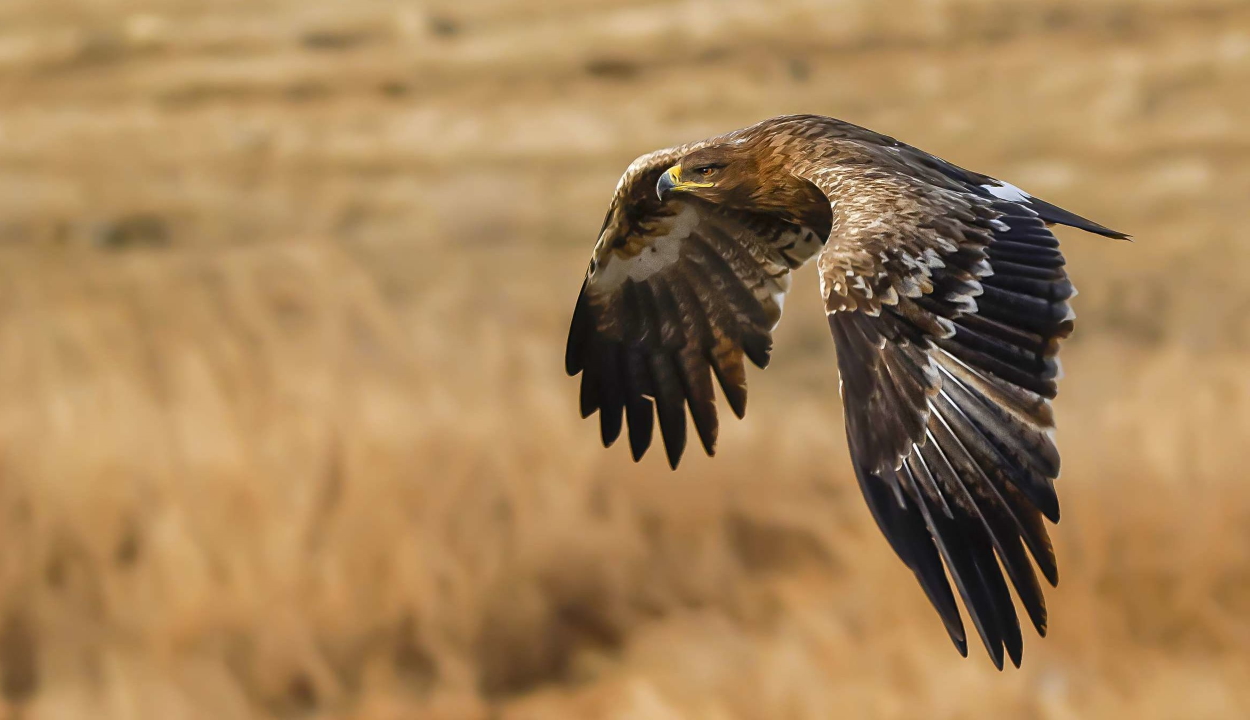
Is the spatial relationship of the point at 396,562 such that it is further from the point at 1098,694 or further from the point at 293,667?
the point at 1098,694

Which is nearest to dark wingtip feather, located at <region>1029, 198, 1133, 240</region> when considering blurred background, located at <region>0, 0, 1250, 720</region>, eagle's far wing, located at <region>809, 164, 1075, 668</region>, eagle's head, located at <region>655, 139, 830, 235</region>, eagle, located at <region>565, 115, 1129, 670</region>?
eagle, located at <region>565, 115, 1129, 670</region>

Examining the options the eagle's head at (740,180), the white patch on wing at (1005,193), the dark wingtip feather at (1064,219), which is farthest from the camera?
the eagle's head at (740,180)

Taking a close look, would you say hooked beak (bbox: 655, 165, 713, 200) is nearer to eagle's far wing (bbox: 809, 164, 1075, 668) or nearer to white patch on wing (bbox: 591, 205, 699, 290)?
white patch on wing (bbox: 591, 205, 699, 290)

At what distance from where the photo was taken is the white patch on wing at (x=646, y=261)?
4094 mm

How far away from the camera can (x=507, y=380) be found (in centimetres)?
773

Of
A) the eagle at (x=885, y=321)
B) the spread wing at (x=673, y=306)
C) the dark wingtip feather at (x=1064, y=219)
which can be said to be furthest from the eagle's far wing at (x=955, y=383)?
the spread wing at (x=673, y=306)

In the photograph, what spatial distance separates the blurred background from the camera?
723 centimetres

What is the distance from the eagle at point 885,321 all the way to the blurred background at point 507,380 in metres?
3.16

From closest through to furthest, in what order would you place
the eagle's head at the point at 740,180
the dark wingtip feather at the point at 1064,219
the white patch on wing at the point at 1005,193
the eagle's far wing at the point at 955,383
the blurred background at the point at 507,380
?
the eagle's far wing at the point at 955,383 < the dark wingtip feather at the point at 1064,219 < the white patch on wing at the point at 1005,193 < the eagle's head at the point at 740,180 < the blurred background at the point at 507,380

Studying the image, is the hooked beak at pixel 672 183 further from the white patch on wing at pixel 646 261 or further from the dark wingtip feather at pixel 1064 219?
the dark wingtip feather at pixel 1064 219

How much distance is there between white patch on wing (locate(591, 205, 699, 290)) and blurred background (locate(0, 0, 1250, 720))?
10.3 feet

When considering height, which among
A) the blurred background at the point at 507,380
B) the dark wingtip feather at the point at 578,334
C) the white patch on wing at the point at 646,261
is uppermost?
the white patch on wing at the point at 646,261

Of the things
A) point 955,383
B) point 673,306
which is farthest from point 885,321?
point 673,306

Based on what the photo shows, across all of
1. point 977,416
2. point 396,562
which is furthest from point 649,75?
point 977,416
